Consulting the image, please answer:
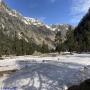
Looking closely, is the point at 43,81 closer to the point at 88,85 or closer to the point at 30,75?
the point at 30,75

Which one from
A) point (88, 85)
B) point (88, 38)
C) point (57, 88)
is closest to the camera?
point (88, 85)

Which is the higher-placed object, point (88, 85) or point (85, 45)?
point (85, 45)

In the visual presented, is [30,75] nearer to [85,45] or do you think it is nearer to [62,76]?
[62,76]

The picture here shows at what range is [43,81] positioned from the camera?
67.8 feet

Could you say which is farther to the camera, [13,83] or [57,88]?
[13,83]

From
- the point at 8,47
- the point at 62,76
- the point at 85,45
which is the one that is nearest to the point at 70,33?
the point at 85,45

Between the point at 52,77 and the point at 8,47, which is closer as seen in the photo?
the point at 52,77

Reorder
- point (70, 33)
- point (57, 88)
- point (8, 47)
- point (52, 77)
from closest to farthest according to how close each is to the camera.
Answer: point (57, 88), point (52, 77), point (8, 47), point (70, 33)

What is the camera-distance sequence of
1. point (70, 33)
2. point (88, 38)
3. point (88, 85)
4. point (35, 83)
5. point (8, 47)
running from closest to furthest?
1. point (88, 85)
2. point (35, 83)
3. point (88, 38)
4. point (8, 47)
5. point (70, 33)

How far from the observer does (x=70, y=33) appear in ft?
560

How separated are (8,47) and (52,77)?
138 meters

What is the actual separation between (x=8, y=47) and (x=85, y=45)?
1817 inches

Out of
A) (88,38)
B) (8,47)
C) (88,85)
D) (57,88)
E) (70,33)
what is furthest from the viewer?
(70,33)

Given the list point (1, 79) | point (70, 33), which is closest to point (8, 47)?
point (70, 33)
